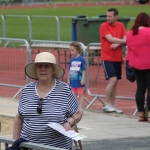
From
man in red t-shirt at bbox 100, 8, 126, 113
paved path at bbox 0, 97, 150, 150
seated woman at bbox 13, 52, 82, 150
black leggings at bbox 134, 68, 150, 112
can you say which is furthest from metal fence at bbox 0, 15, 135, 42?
seated woman at bbox 13, 52, 82, 150

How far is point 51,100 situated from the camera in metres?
5.98

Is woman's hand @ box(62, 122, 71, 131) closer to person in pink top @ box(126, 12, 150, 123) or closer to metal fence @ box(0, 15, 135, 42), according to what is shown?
person in pink top @ box(126, 12, 150, 123)

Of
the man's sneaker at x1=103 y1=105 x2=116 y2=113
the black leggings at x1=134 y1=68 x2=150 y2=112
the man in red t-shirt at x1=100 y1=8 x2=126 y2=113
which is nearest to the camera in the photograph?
the black leggings at x1=134 y1=68 x2=150 y2=112

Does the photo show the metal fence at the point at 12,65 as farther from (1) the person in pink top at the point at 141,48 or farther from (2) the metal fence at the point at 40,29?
(2) the metal fence at the point at 40,29

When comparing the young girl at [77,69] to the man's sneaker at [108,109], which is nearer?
the young girl at [77,69]

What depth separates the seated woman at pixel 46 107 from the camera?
5.91m

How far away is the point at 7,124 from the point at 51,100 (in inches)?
221

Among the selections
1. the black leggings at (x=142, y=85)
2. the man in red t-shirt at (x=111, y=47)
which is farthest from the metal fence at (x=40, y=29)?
the black leggings at (x=142, y=85)

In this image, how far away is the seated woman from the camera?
5.91 metres

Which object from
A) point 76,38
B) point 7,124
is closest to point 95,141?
point 7,124

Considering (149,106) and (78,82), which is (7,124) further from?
(149,106)

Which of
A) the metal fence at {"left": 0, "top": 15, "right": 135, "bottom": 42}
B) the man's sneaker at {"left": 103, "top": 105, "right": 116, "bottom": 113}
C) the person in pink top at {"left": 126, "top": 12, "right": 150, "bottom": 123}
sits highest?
the person in pink top at {"left": 126, "top": 12, "right": 150, "bottom": 123}

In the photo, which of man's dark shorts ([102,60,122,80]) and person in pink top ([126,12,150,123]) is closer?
person in pink top ([126,12,150,123])

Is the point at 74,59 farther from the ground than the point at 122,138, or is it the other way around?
the point at 74,59
